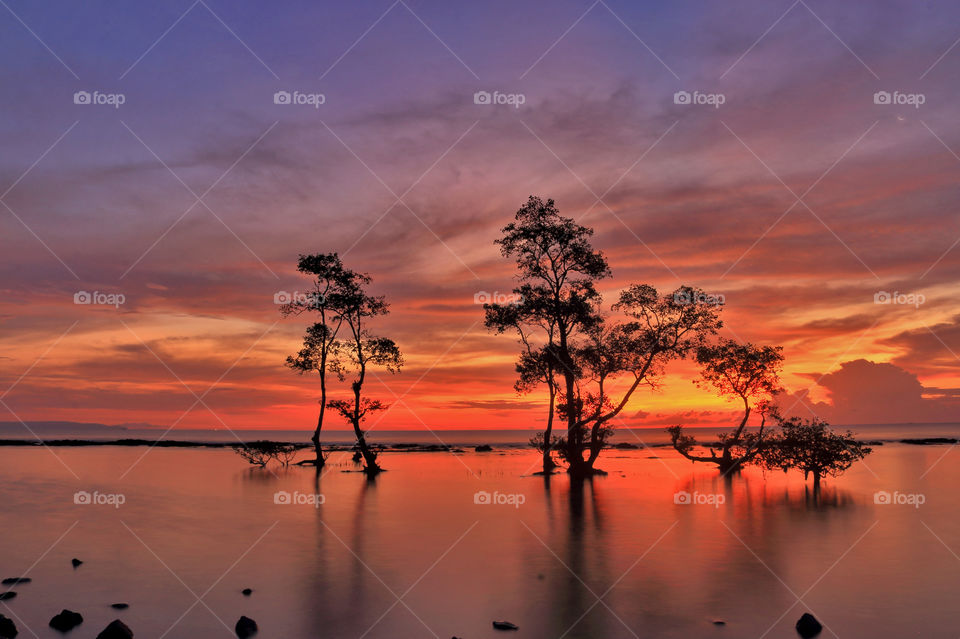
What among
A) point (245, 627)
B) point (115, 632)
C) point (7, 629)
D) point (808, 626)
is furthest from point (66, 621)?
point (808, 626)

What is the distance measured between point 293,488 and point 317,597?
29.6 metres

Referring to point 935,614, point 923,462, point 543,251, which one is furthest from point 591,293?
point 923,462

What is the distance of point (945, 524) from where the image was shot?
3186cm

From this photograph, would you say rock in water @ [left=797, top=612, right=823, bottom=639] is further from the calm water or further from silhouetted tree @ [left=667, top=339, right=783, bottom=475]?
silhouetted tree @ [left=667, top=339, right=783, bottom=475]

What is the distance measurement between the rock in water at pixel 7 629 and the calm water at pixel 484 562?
23.8 inches

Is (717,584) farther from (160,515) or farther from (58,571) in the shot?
(160,515)

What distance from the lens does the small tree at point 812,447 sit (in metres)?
47.0

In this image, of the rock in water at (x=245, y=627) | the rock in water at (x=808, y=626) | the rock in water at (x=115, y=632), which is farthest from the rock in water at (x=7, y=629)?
the rock in water at (x=808, y=626)

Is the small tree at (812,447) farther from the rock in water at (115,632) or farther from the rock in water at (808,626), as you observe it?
the rock in water at (115,632)

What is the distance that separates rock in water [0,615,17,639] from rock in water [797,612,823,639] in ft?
54.5

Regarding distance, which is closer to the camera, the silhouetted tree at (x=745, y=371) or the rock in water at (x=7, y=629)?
the rock in water at (x=7, y=629)

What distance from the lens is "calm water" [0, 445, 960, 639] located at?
1652 centimetres

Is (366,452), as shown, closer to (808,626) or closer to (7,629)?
(7,629)

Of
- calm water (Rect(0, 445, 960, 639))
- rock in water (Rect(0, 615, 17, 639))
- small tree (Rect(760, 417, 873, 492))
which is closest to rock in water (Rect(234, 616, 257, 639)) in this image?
calm water (Rect(0, 445, 960, 639))
